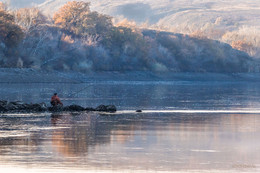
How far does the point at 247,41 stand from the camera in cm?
14850

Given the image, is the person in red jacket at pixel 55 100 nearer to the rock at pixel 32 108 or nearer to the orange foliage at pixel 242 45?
the rock at pixel 32 108

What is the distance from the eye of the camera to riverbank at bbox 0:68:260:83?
76.4 metres

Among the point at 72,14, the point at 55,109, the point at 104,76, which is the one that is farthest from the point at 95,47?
the point at 55,109

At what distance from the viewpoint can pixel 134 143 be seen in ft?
71.4

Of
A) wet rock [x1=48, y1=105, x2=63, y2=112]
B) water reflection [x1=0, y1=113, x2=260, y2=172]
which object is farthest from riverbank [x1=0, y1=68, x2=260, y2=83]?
water reflection [x1=0, y1=113, x2=260, y2=172]

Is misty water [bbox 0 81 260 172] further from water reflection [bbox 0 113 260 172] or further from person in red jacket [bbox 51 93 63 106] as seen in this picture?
person in red jacket [bbox 51 93 63 106]

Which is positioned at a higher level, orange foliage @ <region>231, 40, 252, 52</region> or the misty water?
orange foliage @ <region>231, 40, 252, 52</region>

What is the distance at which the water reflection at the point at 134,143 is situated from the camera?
18.0 meters

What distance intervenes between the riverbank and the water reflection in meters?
45.6

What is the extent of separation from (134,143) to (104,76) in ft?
233

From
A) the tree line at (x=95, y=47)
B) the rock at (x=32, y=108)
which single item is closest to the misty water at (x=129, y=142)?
the rock at (x=32, y=108)

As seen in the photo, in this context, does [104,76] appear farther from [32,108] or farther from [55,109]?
[32,108]

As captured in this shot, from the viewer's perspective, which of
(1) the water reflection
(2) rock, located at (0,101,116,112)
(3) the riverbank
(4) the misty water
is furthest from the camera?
(3) the riverbank

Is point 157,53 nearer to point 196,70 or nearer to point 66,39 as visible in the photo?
point 196,70
